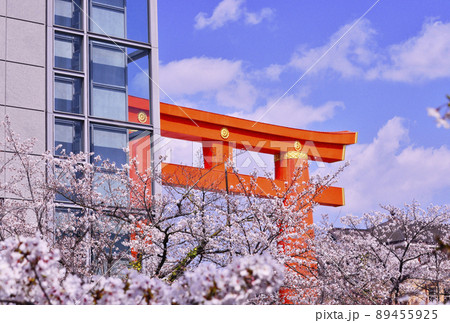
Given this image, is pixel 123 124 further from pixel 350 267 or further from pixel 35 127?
pixel 350 267

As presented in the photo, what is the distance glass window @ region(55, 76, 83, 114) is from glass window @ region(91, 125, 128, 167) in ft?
1.90

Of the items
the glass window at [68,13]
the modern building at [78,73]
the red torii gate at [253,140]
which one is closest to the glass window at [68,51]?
the modern building at [78,73]

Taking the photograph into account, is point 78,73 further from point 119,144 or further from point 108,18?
point 119,144

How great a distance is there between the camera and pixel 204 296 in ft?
9.27

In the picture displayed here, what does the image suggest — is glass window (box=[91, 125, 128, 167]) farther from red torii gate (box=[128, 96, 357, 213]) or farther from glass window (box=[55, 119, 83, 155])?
red torii gate (box=[128, 96, 357, 213])

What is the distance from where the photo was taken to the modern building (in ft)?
36.1

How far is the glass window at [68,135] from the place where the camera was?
11094 mm

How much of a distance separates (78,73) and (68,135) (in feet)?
4.37

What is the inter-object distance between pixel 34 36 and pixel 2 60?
2.70 feet

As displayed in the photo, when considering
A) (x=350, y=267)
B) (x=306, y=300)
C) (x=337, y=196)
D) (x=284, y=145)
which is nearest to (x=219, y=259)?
(x=306, y=300)

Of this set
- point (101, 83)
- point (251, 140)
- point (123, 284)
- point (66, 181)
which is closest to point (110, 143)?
point (101, 83)

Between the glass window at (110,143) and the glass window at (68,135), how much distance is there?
29cm

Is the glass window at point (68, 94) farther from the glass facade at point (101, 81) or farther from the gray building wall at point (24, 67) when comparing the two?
the gray building wall at point (24, 67)

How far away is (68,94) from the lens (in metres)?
11.5
